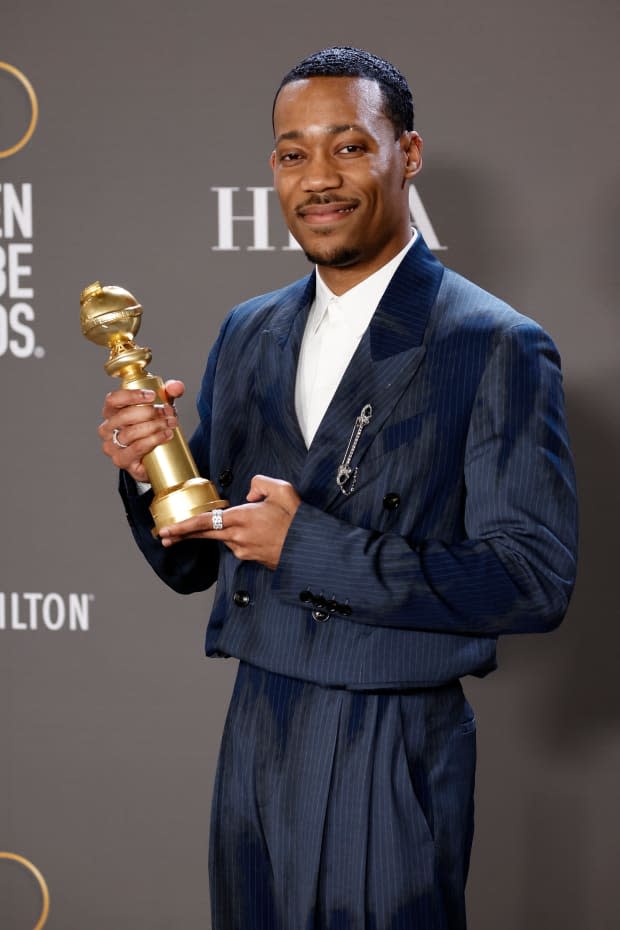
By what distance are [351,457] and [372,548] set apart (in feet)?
0.48

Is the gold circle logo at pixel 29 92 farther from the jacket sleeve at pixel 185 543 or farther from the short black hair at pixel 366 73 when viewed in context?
the short black hair at pixel 366 73

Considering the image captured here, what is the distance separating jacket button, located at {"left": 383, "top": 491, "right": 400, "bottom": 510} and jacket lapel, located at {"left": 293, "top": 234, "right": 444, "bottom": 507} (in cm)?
6

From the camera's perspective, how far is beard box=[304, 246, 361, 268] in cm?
155

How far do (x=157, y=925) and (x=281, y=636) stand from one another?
141 cm

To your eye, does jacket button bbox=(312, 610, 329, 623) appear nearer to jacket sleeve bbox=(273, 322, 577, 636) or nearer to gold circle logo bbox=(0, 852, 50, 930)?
jacket sleeve bbox=(273, 322, 577, 636)

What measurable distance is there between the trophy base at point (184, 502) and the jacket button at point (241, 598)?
0.55 ft

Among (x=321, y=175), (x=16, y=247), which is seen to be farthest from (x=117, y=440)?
(x=16, y=247)

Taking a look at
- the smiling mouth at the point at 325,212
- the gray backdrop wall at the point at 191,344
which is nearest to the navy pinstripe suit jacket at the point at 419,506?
the smiling mouth at the point at 325,212

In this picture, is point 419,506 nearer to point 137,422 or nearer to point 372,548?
point 372,548

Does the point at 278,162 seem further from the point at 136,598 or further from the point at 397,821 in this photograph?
the point at 136,598

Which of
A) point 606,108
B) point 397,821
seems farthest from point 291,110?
point 606,108

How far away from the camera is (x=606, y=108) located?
7.77ft

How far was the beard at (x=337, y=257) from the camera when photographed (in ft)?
5.09

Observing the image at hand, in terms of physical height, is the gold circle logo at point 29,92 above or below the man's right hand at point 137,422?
above
